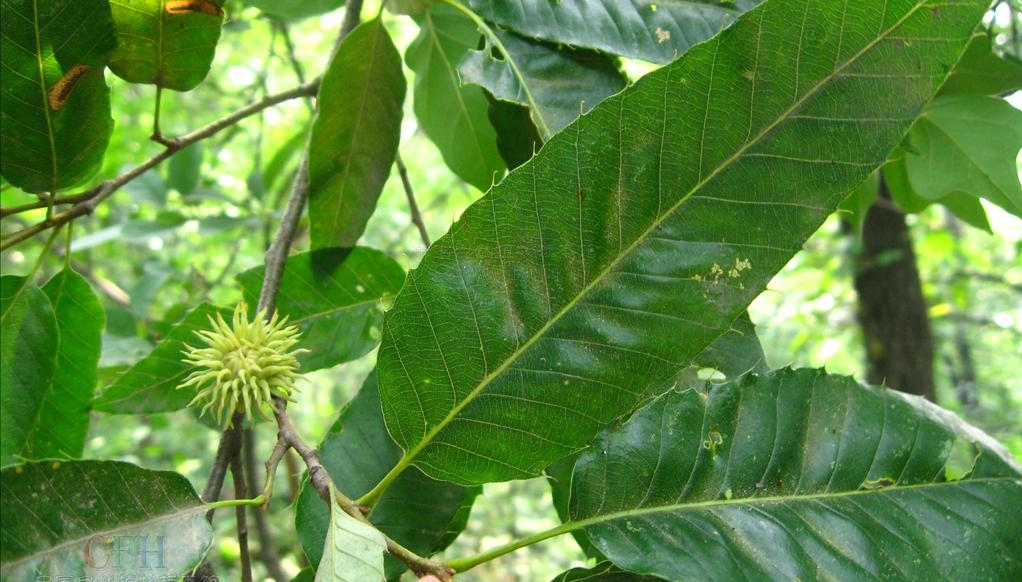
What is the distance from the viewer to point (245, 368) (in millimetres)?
828

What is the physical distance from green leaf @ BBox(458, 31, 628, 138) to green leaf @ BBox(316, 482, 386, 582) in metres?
0.50

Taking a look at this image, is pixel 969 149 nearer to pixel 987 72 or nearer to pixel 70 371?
pixel 987 72

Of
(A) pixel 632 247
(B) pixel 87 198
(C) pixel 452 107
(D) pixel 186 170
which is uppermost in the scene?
(D) pixel 186 170

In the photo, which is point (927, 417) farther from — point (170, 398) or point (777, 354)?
point (777, 354)

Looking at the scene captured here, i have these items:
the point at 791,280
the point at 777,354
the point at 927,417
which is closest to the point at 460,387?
the point at 927,417

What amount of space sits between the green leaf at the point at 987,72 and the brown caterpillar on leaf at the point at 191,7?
97 centimetres

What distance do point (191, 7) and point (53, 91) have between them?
193 millimetres

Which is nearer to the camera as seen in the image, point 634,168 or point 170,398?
point 634,168

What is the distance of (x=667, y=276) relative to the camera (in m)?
0.70

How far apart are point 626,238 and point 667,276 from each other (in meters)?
0.05

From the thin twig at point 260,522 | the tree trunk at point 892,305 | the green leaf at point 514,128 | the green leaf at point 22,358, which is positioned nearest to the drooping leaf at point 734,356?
the green leaf at point 514,128

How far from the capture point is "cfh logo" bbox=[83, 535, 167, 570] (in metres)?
0.67

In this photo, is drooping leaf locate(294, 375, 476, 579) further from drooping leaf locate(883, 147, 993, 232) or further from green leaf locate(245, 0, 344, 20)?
drooping leaf locate(883, 147, 993, 232)

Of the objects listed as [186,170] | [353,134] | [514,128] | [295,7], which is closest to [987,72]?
[514,128]
